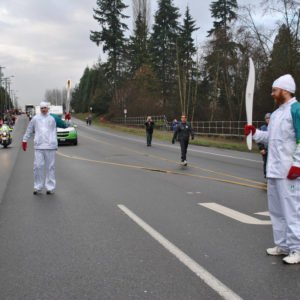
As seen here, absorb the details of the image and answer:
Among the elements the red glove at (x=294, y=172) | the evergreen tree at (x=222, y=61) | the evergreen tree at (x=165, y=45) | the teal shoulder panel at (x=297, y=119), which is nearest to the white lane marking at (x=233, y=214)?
the red glove at (x=294, y=172)

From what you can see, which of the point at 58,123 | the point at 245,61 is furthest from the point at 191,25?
the point at 58,123

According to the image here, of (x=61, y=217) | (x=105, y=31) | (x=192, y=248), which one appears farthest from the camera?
(x=105, y=31)

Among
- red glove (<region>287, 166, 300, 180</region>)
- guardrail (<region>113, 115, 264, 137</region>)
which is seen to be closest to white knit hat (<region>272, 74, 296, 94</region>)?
red glove (<region>287, 166, 300, 180</region>)

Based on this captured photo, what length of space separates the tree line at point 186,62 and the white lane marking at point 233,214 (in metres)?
24.6

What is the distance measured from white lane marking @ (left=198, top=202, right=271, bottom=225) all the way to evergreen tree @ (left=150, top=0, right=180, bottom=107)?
64778 mm

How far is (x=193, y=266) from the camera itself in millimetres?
5109

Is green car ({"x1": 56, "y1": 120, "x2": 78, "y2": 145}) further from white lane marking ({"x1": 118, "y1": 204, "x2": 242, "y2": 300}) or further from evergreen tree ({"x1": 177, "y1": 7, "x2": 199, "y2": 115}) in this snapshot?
evergreen tree ({"x1": 177, "y1": 7, "x2": 199, "y2": 115})

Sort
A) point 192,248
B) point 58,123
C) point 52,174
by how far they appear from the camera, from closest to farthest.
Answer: point 192,248 < point 52,174 < point 58,123

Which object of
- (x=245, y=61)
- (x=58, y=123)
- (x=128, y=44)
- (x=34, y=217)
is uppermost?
(x=128, y=44)

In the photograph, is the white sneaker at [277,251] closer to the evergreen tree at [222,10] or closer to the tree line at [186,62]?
the tree line at [186,62]

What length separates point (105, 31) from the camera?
75.9 metres

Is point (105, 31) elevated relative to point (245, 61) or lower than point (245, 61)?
elevated

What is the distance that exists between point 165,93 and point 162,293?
241 feet

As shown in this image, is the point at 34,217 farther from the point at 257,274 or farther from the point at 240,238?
the point at 257,274
